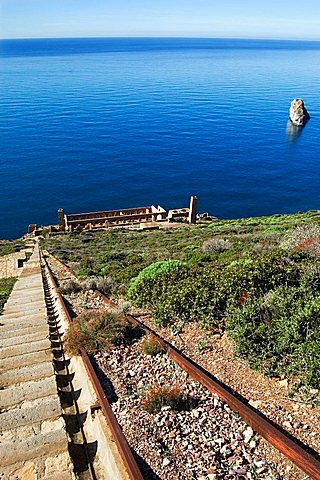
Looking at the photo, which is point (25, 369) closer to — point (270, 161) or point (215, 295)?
point (215, 295)

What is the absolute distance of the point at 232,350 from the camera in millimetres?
6320

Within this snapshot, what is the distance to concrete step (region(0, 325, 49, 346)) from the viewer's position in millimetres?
6945

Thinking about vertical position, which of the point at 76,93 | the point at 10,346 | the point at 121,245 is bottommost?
the point at 121,245

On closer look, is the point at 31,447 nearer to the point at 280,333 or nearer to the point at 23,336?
the point at 23,336

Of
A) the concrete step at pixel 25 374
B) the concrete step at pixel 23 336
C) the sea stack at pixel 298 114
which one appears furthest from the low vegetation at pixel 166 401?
the sea stack at pixel 298 114

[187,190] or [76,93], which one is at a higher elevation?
[76,93]

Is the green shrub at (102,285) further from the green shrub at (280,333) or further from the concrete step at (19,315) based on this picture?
the green shrub at (280,333)

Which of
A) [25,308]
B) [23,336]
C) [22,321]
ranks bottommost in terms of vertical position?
[25,308]

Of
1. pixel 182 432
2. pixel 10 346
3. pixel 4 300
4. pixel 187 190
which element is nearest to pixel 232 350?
pixel 182 432

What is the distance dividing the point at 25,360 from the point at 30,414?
1.65m

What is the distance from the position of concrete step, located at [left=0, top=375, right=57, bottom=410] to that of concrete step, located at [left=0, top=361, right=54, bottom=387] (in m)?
0.18

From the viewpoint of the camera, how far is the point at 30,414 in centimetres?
463

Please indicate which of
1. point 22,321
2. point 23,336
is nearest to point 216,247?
point 22,321

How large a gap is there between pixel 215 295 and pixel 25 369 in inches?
149
